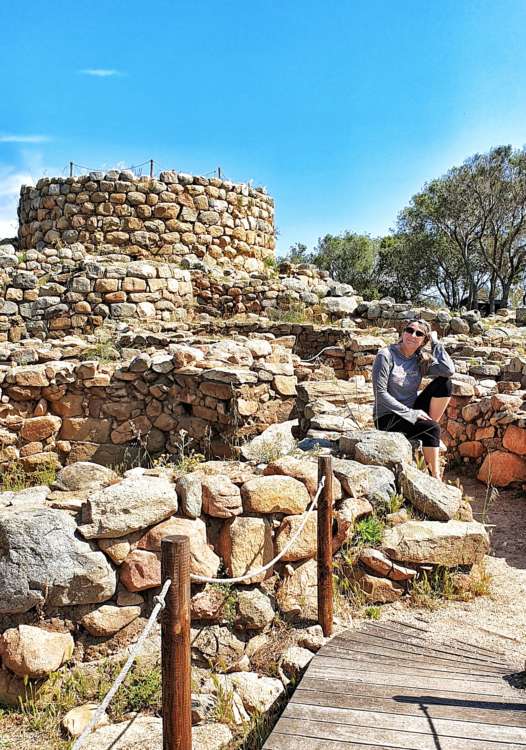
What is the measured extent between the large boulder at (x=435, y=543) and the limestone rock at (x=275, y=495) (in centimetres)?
66

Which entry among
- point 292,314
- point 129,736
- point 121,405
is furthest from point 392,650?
point 292,314

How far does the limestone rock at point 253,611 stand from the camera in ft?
11.2

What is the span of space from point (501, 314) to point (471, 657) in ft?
35.8

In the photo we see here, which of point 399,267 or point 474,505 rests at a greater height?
point 399,267

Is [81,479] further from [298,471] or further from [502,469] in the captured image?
[502,469]

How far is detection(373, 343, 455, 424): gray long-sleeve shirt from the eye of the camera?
5223 millimetres

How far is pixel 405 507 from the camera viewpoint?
14.1ft

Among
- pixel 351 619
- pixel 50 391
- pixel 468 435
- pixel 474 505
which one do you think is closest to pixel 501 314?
pixel 468 435

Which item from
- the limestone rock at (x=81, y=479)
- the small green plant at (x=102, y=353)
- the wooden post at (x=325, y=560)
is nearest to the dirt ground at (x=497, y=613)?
the wooden post at (x=325, y=560)

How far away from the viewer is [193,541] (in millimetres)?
3398

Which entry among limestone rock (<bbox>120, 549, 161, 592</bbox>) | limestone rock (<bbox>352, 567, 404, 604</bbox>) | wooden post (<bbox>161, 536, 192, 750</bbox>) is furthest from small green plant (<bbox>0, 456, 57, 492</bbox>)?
wooden post (<bbox>161, 536, 192, 750</bbox>)

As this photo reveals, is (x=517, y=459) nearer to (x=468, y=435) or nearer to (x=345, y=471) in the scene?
(x=468, y=435)

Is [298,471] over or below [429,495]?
over

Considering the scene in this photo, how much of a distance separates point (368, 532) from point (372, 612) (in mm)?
528
